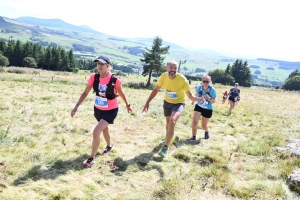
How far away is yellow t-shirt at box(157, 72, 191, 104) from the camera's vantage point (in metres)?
6.27

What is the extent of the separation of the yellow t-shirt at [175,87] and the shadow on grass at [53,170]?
2.86 meters

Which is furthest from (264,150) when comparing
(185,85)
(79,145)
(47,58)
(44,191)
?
(47,58)

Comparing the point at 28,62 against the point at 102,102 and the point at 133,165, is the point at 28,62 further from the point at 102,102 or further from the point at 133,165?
the point at 133,165

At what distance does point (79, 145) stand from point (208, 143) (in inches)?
167

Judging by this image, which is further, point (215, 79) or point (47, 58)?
point (215, 79)

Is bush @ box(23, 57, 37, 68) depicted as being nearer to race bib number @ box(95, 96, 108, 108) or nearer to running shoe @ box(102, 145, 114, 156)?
running shoe @ box(102, 145, 114, 156)

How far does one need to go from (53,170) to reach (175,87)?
11.8 ft

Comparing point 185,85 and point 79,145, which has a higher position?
point 185,85


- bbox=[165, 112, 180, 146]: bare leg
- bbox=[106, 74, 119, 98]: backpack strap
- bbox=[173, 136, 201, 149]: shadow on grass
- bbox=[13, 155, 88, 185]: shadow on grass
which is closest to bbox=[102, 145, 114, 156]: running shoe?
bbox=[13, 155, 88, 185]: shadow on grass

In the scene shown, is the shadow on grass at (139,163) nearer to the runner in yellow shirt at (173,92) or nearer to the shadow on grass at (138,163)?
the shadow on grass at (138,163)

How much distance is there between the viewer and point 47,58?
86.1 meters

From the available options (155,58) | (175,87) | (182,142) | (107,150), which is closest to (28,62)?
(155,58)

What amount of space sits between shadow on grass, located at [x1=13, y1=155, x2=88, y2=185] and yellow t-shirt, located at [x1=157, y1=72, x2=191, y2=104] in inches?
113

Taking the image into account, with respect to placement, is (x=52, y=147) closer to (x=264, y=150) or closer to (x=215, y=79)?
(x=264, y=150)
